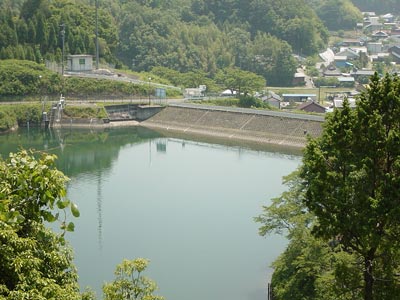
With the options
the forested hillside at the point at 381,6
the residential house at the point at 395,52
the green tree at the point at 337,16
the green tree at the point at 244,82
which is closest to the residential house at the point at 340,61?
the residential house at the point at 395,52

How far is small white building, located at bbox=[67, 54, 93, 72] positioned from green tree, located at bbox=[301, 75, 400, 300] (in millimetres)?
25952

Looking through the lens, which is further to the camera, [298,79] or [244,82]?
[298,79]

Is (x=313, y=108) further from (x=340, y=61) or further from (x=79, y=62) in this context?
(x=340, y=61)

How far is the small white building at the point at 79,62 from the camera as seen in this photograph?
31688 millimetres

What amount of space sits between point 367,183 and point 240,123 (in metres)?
20.3

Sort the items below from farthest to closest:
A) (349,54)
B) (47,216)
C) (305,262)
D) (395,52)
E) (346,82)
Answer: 1. (395,52)
2. (349,54)
3. (346,82)
4. (305,262)
5. (47,216)

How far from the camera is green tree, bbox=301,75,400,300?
6.25 m

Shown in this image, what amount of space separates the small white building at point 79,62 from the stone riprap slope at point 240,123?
4.62 metres

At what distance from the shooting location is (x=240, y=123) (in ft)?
87.6

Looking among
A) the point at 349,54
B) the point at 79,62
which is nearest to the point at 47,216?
the point at 79,62

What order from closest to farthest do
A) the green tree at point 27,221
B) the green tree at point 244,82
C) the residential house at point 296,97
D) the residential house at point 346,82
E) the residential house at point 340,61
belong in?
1. the green tree at point 27,221
2. the green tree at point 244,82
3. the residential house at point 296,97
4. the residential house at point 346,82
5. the residential house at point 340,61

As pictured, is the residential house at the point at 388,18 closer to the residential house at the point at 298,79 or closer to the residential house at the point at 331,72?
the residential house at the point at 331,72

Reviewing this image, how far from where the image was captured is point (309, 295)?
863 cm

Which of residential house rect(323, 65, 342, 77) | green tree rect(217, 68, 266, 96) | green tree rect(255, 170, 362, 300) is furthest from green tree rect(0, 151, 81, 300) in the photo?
residential house rect(323, 65, 342, 77)
